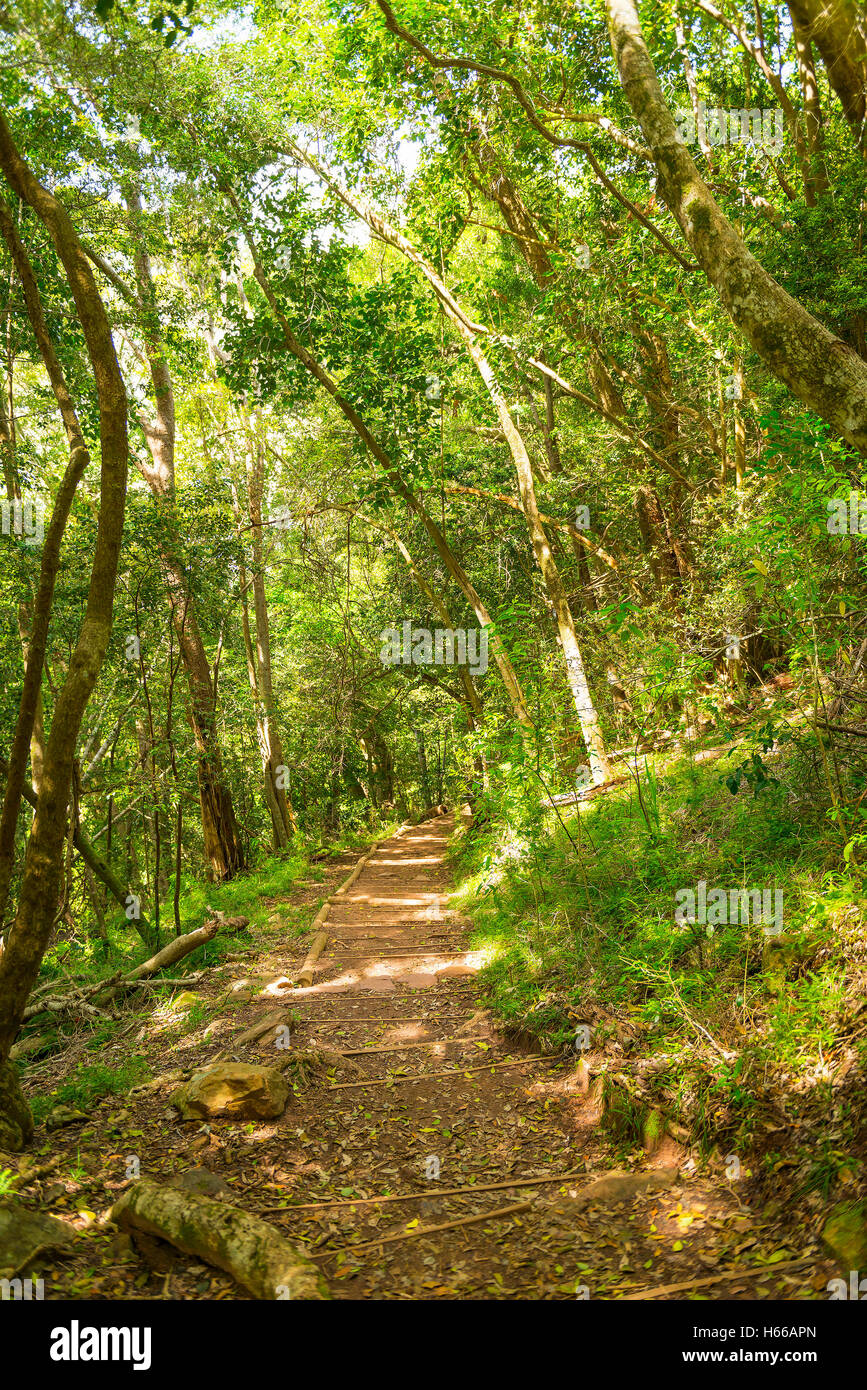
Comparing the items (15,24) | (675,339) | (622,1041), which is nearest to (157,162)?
(15,24)

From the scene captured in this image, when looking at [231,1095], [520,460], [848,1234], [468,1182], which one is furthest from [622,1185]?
[520,460]

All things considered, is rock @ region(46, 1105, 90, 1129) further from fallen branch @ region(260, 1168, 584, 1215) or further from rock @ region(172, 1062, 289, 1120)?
fallen branch @ region(260, 1168, 584, 1215)

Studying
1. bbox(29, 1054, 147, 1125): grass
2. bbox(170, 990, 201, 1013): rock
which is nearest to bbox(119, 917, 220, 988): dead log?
bbox(170, 990, 201, 1013): rock

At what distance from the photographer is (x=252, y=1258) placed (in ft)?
10.6

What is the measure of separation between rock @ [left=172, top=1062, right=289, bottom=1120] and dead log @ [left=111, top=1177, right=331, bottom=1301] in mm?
1081

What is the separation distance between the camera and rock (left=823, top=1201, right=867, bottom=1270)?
8.87 ft

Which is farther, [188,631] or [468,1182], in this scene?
[188,631]

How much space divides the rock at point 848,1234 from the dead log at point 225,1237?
1.94 m

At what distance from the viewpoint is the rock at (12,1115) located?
4.23 meters

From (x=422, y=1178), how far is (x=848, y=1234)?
2278 mm

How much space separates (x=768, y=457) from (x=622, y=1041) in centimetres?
385

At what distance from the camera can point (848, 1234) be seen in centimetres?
280

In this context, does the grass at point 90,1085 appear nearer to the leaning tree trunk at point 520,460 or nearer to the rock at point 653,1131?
the rock at point 653,1131

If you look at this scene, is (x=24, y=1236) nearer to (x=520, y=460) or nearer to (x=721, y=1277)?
(x=721, y=1277)
